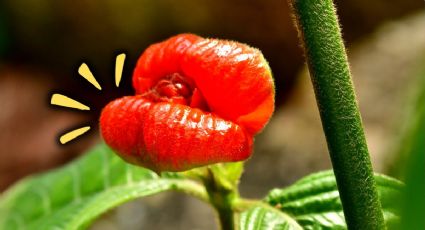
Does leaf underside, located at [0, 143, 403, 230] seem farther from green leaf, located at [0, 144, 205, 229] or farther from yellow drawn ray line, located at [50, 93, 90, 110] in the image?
yellow drawn ray line, located at [50, 93, 90, 110]

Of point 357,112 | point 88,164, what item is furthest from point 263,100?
point 88,164

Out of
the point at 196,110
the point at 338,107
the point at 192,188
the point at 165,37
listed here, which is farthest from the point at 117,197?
the point at 165,37

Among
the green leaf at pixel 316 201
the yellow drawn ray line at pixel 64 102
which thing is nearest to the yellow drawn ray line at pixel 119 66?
the yellow drawn ray line at pixel 64 102

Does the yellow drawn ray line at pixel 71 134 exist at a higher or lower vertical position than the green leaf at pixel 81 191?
higher

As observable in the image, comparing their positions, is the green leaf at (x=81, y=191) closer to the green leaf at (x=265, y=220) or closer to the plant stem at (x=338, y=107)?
the green leaf at (x=265, y=220)

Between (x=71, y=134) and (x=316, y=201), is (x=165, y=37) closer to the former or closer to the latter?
(x=316, y=201)

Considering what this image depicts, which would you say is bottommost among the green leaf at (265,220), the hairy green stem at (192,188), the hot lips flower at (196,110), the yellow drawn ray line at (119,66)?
the hairy green stem at (192,188)
